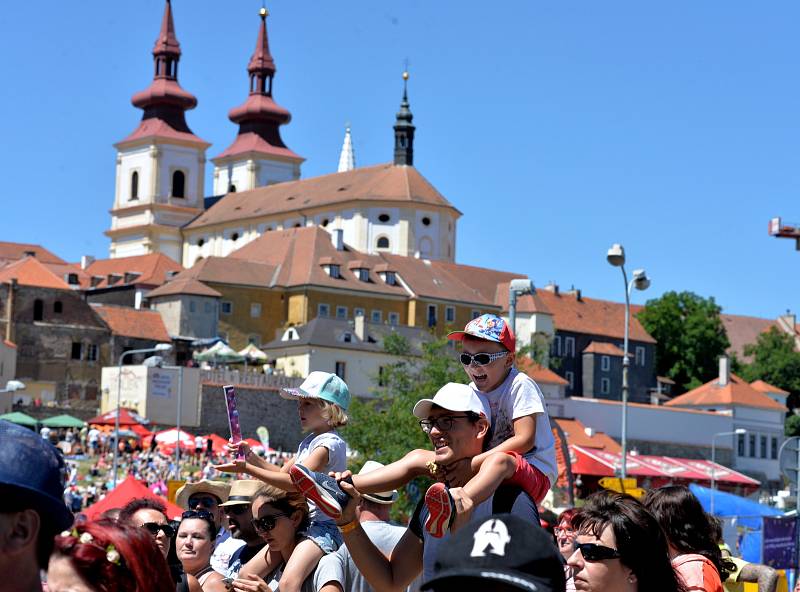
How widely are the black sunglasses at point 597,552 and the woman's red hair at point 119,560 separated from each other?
1.39 metres

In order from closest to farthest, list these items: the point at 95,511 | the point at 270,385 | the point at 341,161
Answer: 1. the point at 95,511
2. the point at 270,385
3. the point at 341,161

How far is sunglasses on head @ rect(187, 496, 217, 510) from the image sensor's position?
9117 mm

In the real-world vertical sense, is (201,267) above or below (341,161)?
below

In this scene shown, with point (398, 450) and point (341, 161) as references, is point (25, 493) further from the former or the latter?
point (341, 161)

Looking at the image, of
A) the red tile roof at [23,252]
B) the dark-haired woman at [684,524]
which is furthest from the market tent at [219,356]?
the dark-haired woman at [684,524]

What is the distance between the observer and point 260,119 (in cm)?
15000

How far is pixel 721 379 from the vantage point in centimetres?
11688

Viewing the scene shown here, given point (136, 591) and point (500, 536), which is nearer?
point (500, 536)

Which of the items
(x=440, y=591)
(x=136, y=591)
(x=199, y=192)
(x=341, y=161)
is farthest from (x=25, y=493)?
(x=341, y=161)

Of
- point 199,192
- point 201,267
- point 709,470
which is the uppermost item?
point 199,192

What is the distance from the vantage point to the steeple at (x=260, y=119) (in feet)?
490

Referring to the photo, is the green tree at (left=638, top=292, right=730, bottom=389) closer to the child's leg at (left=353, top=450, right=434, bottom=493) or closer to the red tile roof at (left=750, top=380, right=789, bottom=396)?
the red tile roof at (left=750, top=380, right=789, bottom=396)

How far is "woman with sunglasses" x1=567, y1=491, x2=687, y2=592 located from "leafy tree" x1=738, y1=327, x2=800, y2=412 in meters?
131

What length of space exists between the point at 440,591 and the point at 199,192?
14122 cm
